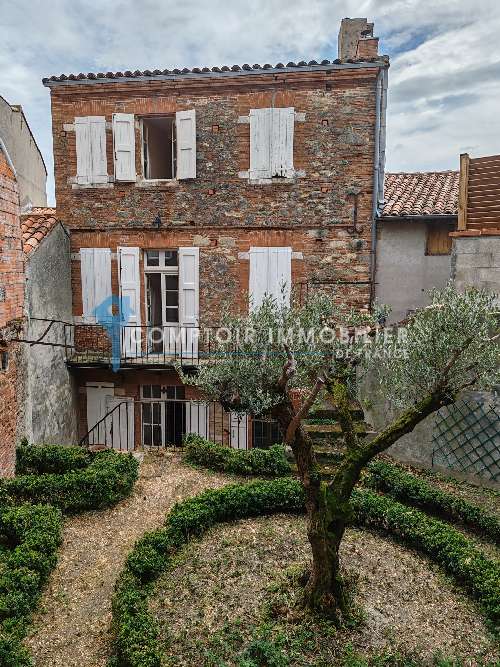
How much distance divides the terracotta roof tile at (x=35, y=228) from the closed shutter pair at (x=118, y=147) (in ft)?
3.87

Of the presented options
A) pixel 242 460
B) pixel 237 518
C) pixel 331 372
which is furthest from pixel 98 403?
pixel 331 372

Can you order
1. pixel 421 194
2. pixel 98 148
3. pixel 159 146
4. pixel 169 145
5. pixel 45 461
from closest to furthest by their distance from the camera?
pixel 45 461 < pixel 98 148 < pixel 421 194 < pixel 159 146 < pixel 169 145

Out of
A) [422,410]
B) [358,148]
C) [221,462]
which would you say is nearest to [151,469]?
[221,462]

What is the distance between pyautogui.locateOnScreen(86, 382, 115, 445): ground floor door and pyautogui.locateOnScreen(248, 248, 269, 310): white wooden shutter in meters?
4.23

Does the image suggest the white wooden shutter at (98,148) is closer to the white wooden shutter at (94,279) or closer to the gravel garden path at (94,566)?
the white wooden shutter at (94,279)

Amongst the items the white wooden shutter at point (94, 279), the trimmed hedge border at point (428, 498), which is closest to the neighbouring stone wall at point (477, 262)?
the trimmed hedge border at point (428, 498)

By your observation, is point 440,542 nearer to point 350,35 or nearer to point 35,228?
point 35,228

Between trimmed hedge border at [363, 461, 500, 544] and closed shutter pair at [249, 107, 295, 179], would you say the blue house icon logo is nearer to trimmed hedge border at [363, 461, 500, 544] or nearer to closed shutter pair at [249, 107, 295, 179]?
closed shutter pair at [249, 107, 295, 179]

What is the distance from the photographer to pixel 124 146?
10.7 metres

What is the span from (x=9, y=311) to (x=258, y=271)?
203 inches

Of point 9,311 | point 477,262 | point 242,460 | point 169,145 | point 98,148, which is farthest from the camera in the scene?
point 169,145

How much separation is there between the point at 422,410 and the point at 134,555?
155 inches

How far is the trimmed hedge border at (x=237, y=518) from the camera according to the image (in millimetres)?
4680

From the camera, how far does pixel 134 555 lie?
5.97 metres
